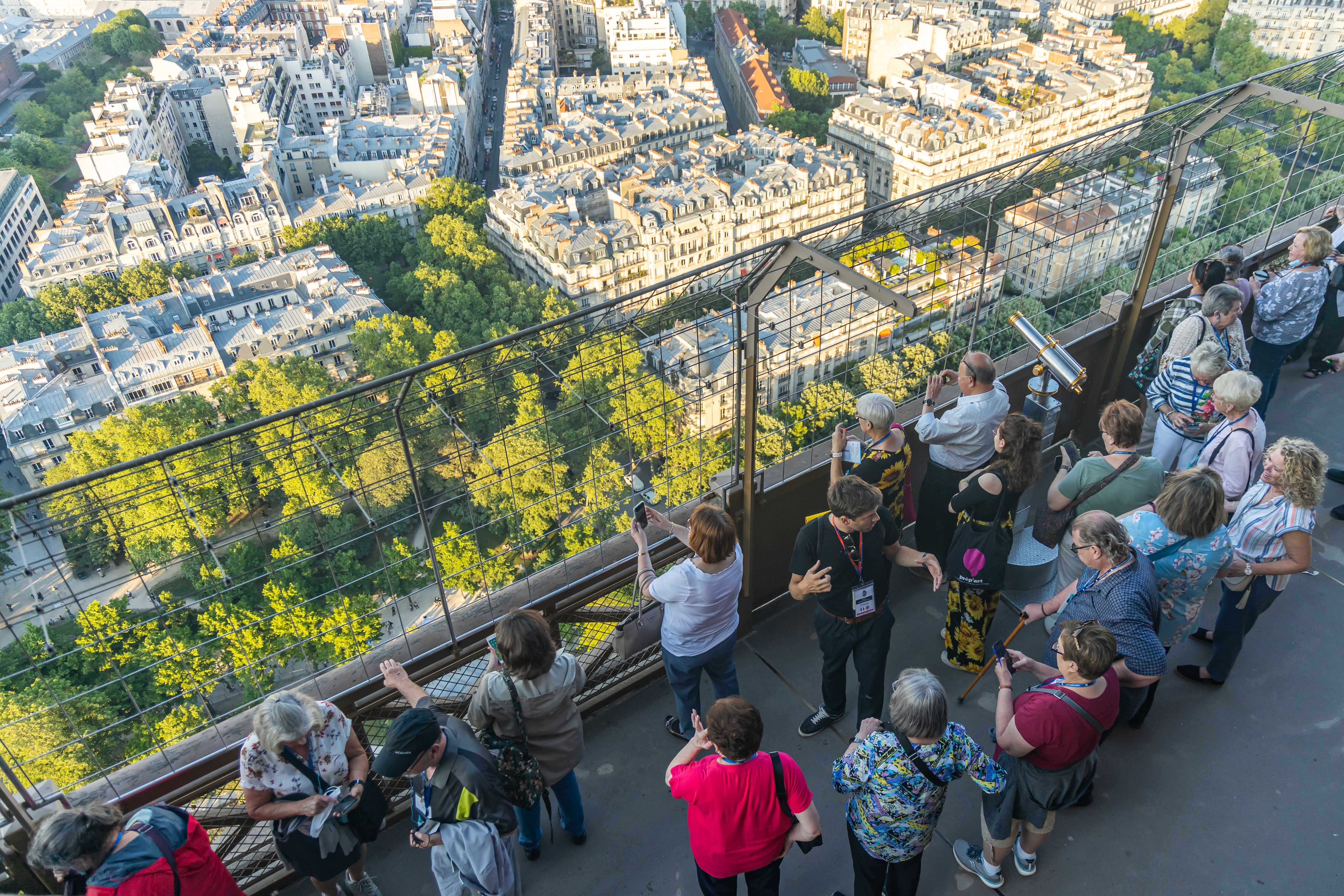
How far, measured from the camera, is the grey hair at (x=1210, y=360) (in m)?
3.10

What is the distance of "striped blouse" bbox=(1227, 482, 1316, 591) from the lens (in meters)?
2.63

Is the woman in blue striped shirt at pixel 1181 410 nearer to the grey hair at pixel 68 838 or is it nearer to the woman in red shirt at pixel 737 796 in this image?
the woman in red shirt at pixel 737 796

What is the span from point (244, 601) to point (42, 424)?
11.5 meters

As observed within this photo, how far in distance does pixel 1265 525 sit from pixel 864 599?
1326 millimetres

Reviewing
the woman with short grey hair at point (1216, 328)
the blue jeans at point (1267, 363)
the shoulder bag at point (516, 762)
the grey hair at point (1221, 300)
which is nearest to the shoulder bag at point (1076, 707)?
the shoulder bag at point (516, 762)

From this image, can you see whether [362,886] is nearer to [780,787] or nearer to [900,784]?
[780,787]

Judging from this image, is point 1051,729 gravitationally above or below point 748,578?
above

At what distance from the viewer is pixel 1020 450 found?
273 cm

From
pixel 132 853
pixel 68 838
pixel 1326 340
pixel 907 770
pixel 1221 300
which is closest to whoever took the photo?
pixel 68 838

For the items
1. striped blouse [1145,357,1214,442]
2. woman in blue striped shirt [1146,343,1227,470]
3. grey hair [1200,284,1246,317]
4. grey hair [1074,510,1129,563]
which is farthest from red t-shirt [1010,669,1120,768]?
grey hair [1200,284,1246,317]

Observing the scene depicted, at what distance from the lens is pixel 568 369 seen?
8.91 feet

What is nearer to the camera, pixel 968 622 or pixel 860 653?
pixel 860 653

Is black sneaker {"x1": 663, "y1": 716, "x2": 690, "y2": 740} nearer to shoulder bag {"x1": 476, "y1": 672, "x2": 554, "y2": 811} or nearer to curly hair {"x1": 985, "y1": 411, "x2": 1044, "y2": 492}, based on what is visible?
shoulder bag {"x1": 476, "y1": 672, "x2": 554, "y2": 811}

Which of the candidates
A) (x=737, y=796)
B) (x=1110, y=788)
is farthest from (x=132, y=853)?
(x=1110, y=788)
